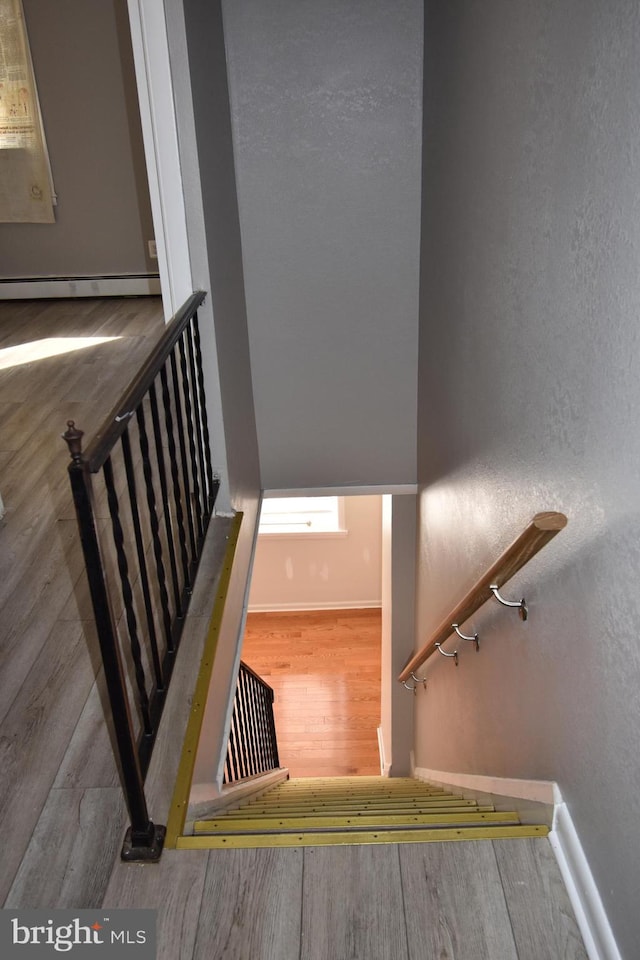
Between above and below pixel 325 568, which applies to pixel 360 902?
above

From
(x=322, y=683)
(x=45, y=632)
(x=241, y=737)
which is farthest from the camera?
(x=322, y=683)

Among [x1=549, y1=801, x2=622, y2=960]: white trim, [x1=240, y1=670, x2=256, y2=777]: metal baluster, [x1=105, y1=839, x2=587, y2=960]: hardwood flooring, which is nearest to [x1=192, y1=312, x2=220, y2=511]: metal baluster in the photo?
[x1=240, y1=670, x2=256, y2=777]: metal baluster

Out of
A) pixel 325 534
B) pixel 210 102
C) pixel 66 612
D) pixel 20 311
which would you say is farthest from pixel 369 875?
pixel 325 534

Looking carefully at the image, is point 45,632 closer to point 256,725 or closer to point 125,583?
point 125,583

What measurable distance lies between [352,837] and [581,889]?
Result: 54 centimetres

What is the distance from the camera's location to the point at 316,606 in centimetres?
704

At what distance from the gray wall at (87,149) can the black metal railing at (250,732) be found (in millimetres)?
2964

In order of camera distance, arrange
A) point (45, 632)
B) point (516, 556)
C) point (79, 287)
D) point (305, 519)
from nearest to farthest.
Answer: point (516, 556)
point (45, 632)
point (79, 287)
point (305, 519)

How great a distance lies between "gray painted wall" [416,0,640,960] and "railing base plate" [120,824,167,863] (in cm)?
96

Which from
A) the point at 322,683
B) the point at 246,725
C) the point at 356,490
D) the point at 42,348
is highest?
the point at 42,348

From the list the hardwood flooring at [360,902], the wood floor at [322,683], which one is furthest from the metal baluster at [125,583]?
the wood floor at [322,683]

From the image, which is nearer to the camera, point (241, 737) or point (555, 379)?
point (555, 379)

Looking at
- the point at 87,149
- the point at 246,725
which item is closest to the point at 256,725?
the point at 246,725

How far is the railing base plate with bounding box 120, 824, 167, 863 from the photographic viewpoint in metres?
1.74
